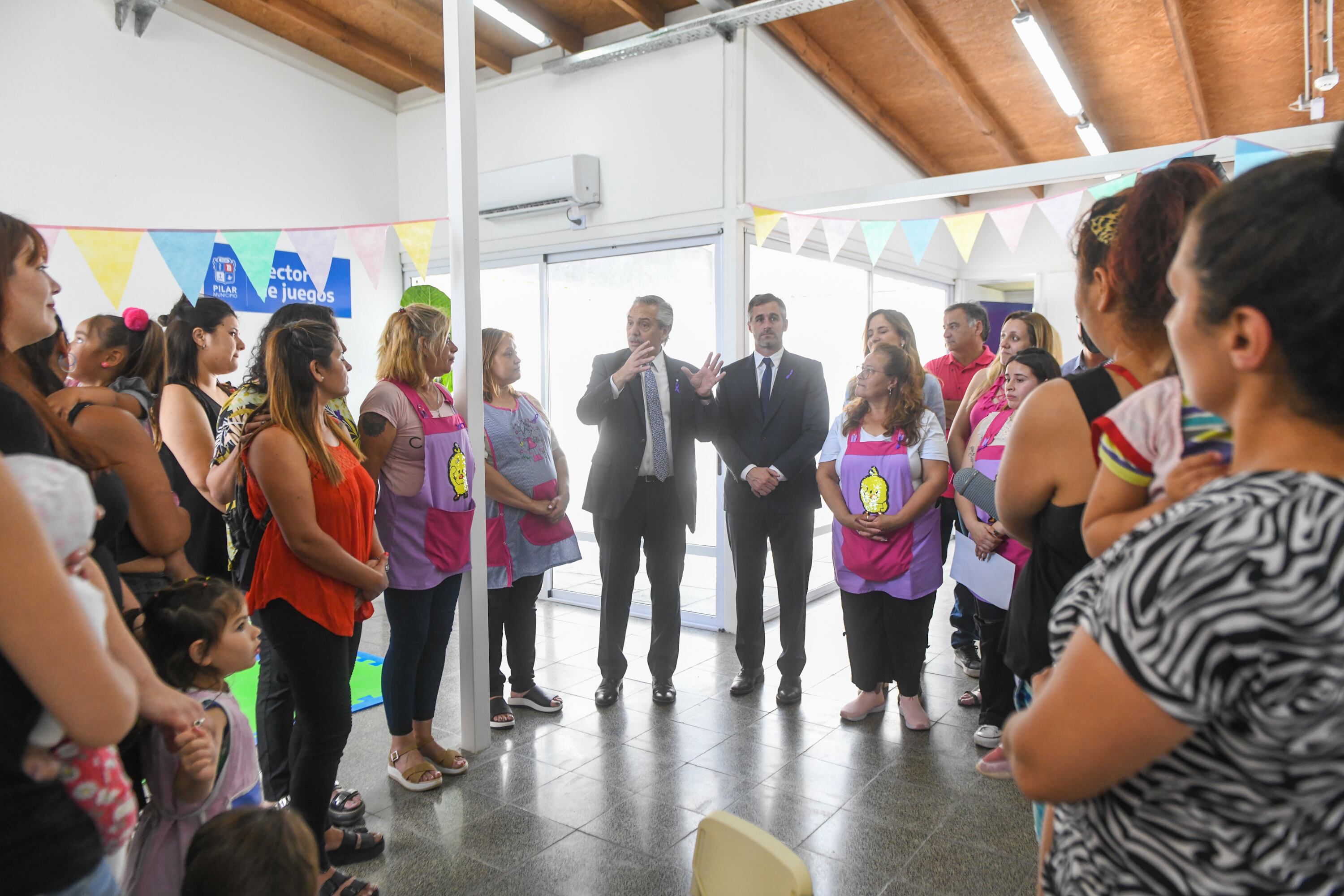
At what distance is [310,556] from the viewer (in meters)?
1.94

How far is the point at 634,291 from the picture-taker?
192 inches

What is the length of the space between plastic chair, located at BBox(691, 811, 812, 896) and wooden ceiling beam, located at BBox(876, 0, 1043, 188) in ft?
A: 15.7

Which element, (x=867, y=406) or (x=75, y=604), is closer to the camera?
(x=75, y=604)

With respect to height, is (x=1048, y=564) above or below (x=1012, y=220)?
below

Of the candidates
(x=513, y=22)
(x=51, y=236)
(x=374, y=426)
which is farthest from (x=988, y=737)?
(x=51, y=236)

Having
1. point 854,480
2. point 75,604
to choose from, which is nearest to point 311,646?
point 75,604

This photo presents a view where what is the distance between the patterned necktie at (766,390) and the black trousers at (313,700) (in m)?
2.05

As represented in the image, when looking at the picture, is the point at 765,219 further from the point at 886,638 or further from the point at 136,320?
the point at 136,320

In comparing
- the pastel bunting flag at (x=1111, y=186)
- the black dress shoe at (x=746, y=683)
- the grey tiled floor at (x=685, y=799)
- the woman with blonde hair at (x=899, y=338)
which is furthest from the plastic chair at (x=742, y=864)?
the pastel bunting flag at (x=1111, y=186)

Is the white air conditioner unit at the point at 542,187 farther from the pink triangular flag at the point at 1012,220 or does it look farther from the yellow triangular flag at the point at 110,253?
the pink triangular flag at the point at 1012,220

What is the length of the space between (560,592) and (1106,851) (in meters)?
4.66

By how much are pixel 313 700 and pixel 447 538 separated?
751 mm

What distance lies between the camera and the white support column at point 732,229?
4395 mm

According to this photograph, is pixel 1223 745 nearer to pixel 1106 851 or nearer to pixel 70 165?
pixel 1106 851
